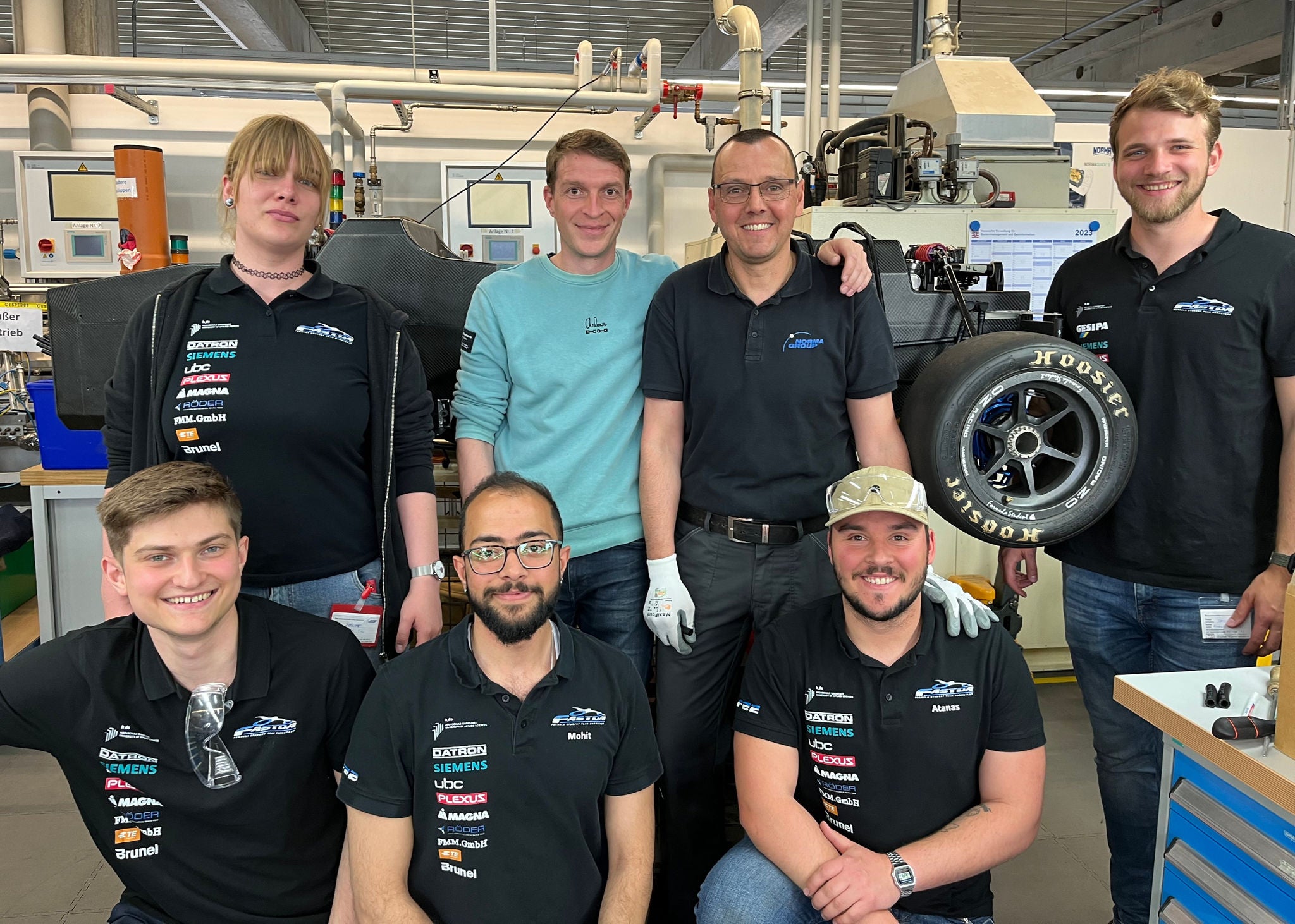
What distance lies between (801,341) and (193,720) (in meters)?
1.23

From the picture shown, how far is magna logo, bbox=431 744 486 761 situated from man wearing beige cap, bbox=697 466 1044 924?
0.48m

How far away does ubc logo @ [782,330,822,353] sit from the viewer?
1.79 metres

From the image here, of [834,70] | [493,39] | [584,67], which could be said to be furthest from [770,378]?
[834,70]

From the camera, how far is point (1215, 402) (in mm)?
1729

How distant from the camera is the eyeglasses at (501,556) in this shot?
147cm

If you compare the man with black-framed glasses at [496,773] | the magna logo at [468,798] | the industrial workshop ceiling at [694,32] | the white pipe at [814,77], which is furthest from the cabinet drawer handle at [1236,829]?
the industrial workshop ceiling at [694,32]

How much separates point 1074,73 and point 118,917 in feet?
31.6

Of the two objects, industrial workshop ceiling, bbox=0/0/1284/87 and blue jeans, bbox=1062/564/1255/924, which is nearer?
blue jeans, bbox=1062/564/1255/924

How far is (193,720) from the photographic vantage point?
1.44m

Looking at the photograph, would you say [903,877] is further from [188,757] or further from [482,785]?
[188,757]

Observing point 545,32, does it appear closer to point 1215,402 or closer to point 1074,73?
point 1074,73

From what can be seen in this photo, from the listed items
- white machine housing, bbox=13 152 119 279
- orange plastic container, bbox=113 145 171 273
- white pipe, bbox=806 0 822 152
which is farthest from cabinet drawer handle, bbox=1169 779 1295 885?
white machine housing, bbox=13 152 119 279

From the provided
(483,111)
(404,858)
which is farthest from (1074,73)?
(404,858)

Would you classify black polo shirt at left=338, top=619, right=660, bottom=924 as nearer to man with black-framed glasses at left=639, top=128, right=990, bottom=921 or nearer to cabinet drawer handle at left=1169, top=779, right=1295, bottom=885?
man with black-framed glasses at left=639, top=128, right=990, bottom=921
